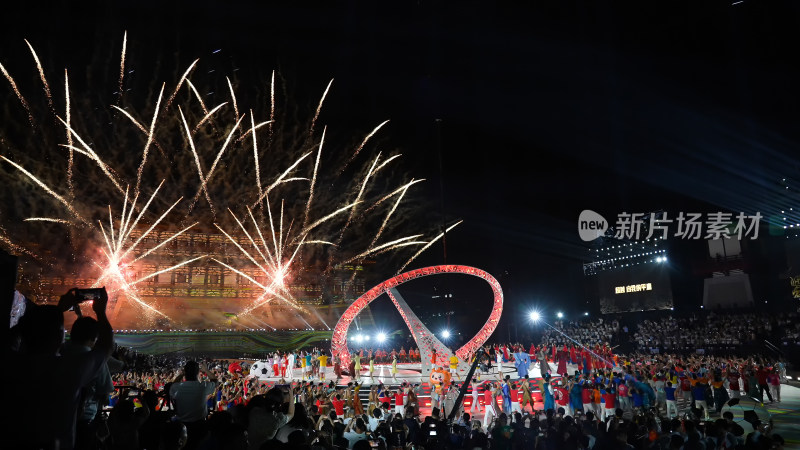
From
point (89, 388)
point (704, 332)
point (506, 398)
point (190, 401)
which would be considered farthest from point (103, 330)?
point (704, 332)

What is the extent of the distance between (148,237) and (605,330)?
42534 millimetres

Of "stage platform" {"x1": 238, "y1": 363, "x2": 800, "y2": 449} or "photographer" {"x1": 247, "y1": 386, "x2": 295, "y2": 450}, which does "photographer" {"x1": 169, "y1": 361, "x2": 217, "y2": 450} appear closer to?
→ "photographer" {"x1": 247, "y1": 386, "x2": 295, "y2": 450}

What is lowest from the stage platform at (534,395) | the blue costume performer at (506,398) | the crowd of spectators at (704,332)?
the stage platform at (534,395)

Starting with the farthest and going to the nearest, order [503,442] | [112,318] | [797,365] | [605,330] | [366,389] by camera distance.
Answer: [605,330], [112,318], [797,365], [366,389], [503,442]

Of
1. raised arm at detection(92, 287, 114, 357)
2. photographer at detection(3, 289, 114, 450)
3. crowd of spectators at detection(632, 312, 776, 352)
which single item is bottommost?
crowd of spectators at detection(632, 312, 776, 352)

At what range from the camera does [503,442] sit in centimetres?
881

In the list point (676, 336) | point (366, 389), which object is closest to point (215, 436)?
point (366, 389)

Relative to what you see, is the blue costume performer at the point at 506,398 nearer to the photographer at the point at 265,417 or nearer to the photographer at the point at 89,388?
the photographer at the point at 265,417

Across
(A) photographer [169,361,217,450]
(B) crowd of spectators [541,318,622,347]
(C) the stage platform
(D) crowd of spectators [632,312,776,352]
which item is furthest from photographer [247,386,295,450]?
Answer: (B) crowd of spectators [541,318,622,347]

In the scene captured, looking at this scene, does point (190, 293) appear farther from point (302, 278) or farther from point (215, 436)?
point (215, 436)

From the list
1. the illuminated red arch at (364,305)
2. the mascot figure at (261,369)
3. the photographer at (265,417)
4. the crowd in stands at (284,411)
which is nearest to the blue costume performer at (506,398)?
the crowd in stands at (284,411)

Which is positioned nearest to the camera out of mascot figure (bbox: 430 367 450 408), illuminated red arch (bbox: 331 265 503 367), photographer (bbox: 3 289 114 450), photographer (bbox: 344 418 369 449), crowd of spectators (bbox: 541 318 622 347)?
photographer (bbox: 3 289 114 450)

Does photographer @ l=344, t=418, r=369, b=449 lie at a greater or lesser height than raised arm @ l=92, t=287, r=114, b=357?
lesser

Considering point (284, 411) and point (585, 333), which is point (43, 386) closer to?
point (284, 411)
